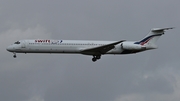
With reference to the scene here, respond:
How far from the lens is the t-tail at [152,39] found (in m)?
75.7

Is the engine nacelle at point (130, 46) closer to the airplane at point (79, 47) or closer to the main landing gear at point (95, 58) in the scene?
the airplane at point (79, 47)

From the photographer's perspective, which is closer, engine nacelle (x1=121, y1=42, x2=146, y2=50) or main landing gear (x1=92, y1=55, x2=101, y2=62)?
engine nacelle (x1=121, y1=42, x2=146, y2=50)

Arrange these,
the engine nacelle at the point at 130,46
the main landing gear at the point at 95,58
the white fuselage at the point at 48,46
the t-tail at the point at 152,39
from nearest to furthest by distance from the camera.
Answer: the white fuselage at the point at 48,46 < the engine nacelle at the point at 130,46 < the main landing gear at the point at 95,58 < the t-tail at the point at 152,39

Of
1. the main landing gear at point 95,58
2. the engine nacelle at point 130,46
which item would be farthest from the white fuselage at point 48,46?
the engine nacelle at point 130,46

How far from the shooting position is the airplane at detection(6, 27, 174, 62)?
7200 cm

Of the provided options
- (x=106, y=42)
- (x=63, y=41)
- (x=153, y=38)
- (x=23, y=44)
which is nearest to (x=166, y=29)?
(x=153, y=38)

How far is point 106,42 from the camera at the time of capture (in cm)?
7456

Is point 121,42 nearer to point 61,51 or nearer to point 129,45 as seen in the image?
point 129,45

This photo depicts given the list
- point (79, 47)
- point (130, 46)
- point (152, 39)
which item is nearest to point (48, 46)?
point (79, 47)

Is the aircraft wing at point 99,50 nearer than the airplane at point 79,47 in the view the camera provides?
No

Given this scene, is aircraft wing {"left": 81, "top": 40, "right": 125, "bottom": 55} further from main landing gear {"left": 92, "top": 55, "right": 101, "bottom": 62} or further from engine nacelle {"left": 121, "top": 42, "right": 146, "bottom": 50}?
engine nacelle {"left": 121, "top": 42, "right": 146, "bottom": 50}

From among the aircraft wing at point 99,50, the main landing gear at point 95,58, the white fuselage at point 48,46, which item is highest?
the white fuselage at point 48,46

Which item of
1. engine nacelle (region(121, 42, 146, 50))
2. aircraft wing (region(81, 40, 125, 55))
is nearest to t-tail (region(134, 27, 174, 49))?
engine nacelle (region(121, 42, 146, 50))

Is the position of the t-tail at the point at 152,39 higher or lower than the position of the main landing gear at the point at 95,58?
higher
